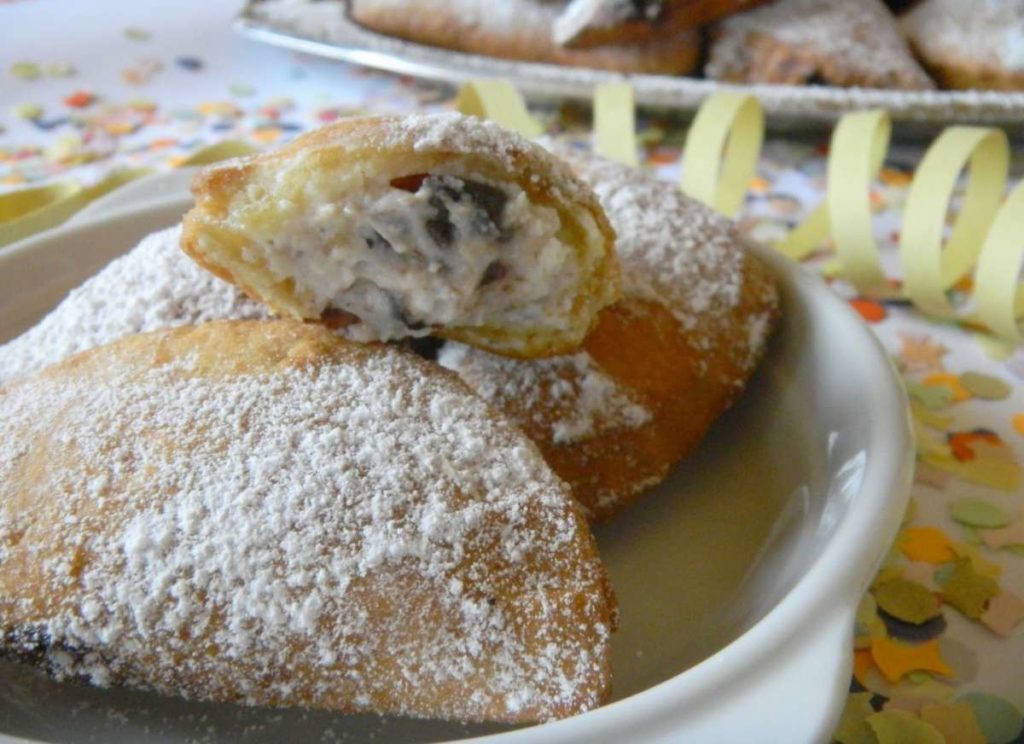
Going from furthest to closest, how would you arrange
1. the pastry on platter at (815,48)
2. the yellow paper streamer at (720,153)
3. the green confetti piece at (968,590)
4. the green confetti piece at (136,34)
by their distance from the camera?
the green confetti piece at (136,34) → the pastry on platter at (815,48) → the yellow paper streamer at (720,153) → the green confetti piece at (968,590)

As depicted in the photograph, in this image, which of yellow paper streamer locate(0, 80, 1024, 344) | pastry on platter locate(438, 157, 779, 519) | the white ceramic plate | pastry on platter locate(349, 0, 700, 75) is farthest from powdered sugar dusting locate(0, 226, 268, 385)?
pastry on platter locate(349, 0, 700, 75)

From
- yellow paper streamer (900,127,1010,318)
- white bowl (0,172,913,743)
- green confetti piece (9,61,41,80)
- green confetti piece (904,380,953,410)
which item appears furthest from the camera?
green confetti piece (9,61,41,80)

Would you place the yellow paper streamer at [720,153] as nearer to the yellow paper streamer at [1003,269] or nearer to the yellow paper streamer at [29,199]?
the yellow paper streamer at [1003,269]

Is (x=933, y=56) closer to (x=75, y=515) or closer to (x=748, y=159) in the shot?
(x=748, y=159)

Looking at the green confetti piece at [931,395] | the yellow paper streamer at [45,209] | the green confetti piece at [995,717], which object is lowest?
the green confetti piece at [931,395]

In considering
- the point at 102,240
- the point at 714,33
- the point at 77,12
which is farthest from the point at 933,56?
the point at 77,12

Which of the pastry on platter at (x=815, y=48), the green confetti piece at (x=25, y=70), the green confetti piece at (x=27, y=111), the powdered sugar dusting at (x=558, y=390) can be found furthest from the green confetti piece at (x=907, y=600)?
the green confetti piece at (x=25, y=70)

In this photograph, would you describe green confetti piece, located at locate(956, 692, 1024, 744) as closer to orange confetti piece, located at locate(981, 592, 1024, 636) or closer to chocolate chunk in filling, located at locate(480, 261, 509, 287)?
orange confetti piece, located at locate(981, 592, 1024, 636)
